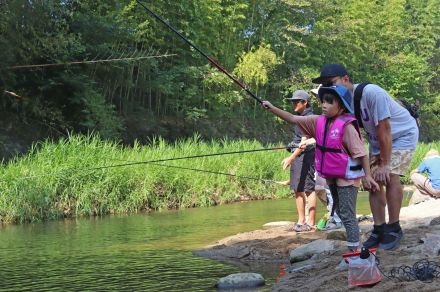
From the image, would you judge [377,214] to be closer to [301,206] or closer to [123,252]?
[301,206]

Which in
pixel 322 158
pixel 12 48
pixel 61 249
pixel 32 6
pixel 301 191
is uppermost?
pixel 32 6

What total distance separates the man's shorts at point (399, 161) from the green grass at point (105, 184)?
702 centimetres

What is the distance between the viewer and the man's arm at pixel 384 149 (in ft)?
14.5

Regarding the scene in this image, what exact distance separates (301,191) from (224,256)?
4.35ft

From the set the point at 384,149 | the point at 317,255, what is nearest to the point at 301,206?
the point at 317,255

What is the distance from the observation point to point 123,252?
634cm

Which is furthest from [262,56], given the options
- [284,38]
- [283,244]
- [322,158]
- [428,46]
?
[322,158]

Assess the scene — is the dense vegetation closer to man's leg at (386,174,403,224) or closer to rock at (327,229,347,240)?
rock at (327,229,347,240)

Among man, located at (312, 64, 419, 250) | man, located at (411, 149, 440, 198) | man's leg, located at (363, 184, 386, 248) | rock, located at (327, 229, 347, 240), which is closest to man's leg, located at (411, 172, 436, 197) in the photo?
man, located at (411, 149, 440, 198)

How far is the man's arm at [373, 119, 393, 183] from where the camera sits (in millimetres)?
4414

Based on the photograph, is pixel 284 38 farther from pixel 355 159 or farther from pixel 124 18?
pixel 355 159

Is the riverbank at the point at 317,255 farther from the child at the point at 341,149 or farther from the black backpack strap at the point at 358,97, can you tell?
the black backpack strap at the point at 358,97

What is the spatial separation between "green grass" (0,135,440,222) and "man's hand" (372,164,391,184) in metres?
7.05

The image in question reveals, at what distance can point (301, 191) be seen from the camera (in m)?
6.71
